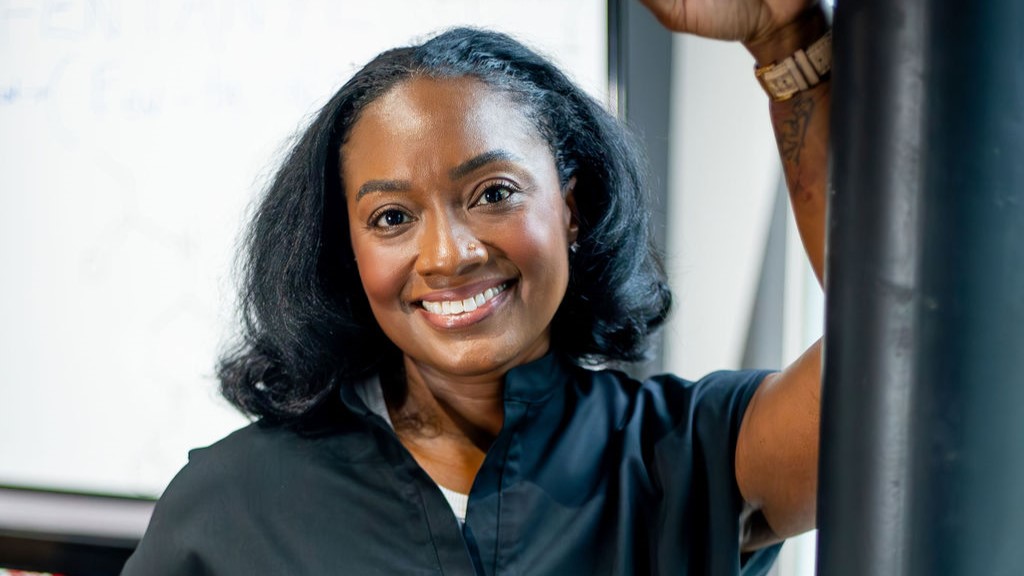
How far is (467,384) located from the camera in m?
1.10

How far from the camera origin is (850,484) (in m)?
0.53

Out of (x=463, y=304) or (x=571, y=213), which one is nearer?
(x=463, y=304)

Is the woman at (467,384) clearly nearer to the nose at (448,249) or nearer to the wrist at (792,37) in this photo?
the nose at (448,249)

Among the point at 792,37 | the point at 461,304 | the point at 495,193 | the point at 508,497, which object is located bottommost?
the point at 508,497

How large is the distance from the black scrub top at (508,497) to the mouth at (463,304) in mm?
115

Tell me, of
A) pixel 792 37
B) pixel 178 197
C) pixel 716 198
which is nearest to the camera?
pixel 792 37

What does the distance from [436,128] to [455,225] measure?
0.09 metres

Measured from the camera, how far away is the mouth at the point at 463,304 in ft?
3.18

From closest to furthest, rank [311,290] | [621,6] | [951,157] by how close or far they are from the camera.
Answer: [951,157] → [311,290] → [621,6]

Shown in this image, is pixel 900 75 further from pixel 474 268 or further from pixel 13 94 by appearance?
pixel 13 94

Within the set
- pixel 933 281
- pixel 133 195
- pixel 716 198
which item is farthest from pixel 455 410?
pixel 133 195

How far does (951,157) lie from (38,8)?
1.56 m

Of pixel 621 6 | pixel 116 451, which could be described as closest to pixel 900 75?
pixel 621 6

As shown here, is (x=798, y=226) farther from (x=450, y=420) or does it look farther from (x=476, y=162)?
(x=450, y=420)
